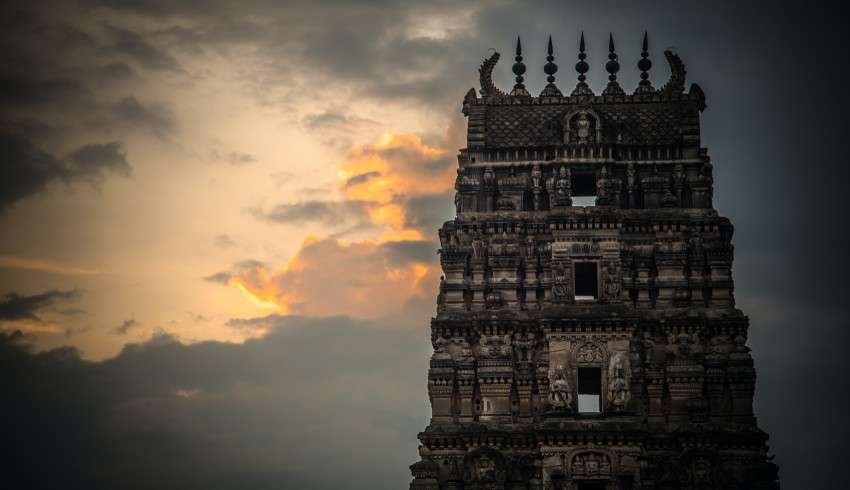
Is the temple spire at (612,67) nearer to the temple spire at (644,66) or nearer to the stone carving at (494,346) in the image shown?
the temple spire at (644,66)

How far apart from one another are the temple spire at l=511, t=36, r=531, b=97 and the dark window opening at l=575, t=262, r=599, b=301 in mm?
8557

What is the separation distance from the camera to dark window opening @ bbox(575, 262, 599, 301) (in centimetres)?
6156

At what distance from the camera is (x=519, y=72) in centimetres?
6600

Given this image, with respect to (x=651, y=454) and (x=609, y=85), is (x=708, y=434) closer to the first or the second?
(x=651, y=454)

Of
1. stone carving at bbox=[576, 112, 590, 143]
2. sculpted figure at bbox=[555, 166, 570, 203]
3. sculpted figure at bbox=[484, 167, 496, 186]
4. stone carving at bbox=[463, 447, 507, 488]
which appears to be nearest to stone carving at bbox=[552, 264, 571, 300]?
sculpted figure at bbox=[555, 166, 570, 203]

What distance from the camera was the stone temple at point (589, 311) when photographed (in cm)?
5825

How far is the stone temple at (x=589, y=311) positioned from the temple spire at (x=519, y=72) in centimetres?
30

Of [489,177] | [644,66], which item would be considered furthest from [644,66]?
[489,177]

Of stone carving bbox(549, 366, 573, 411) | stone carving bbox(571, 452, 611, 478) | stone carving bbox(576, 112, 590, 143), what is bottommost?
stone carving bbox(571, 452, 611, 478)

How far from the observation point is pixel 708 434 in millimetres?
58531

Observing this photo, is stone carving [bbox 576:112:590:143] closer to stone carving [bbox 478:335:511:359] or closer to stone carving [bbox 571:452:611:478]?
stone carving [bbox 478:335:511:359]

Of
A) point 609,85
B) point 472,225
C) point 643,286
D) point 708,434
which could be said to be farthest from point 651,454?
point 609,85

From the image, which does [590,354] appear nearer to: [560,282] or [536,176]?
[560,282]

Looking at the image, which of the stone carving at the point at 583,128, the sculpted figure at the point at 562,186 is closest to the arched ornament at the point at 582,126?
the stone carving at the point at 583,128
